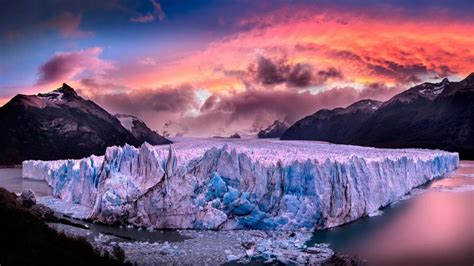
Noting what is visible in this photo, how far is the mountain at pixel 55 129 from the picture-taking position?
75.1 m

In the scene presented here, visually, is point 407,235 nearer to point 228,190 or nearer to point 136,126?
point 228,190

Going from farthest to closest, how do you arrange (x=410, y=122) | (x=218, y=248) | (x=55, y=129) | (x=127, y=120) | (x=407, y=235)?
(x=410, y=122)
(x=127, y=120)
(x=55, y=129)
(x=407, y=235)
(x=218, y=248)

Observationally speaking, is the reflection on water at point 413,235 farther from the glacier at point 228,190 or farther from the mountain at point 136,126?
the mountain at point 136,126

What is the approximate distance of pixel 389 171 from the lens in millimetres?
25672

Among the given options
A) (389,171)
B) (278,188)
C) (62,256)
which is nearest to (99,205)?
(278,188)

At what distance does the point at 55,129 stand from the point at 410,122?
73987 millimetres

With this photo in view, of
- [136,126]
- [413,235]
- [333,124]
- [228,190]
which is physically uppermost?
[333,124]

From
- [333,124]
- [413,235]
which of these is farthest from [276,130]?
[413,235]

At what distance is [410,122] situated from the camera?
4085 inches

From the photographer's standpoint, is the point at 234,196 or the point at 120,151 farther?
the point at 120,151

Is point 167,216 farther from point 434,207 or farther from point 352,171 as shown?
point 434,207

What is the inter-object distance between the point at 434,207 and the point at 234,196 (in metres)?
13.5

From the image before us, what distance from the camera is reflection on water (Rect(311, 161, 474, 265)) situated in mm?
15969

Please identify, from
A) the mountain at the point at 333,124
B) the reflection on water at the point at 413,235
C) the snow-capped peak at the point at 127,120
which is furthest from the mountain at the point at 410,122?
the reflection on water at the point at 413,235
